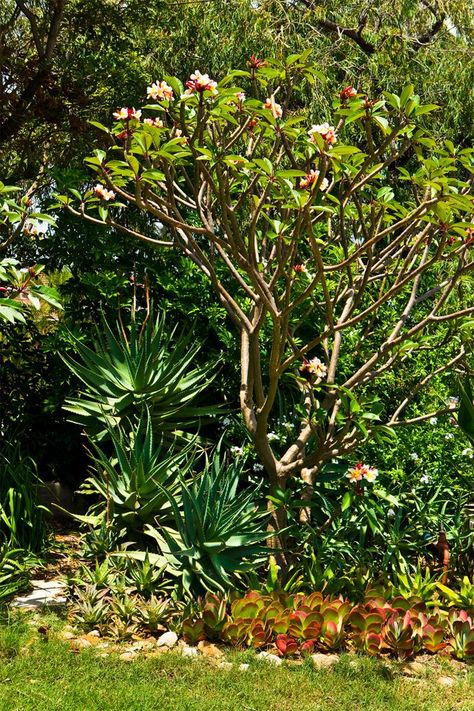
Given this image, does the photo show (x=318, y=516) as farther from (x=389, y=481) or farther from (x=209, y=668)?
(x=209, y=668)

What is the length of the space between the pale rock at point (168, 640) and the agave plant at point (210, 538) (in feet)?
0.86

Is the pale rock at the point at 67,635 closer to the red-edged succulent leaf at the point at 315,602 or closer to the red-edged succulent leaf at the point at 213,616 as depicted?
the red-edged succulent leaf at the point at 213,616

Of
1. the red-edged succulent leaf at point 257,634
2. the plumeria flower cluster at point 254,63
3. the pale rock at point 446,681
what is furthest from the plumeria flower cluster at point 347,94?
the pale rock at point 446,681

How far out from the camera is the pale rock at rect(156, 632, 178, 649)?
4.43 m

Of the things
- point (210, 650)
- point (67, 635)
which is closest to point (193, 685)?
point (210, 650)

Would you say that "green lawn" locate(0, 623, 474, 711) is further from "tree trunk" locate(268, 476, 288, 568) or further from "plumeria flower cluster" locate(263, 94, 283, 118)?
"plumeria flower cluster" locate(263, 94, 283, 118)

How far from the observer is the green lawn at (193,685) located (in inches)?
148

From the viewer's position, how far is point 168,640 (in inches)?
175

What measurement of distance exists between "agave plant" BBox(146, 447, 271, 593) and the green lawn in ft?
1.90

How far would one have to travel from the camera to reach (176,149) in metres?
4.31

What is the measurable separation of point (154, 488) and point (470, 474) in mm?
2303

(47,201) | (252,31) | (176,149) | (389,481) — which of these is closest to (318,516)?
(389,481)

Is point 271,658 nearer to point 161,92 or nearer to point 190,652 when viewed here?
point 190,652

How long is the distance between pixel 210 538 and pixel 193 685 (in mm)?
946
